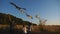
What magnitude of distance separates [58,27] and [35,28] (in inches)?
88.1

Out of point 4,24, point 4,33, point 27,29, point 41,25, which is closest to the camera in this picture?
point 27,29

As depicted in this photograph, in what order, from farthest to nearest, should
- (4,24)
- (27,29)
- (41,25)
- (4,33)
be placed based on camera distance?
(4,24) → (41,25) → (4,33) → (27,29)

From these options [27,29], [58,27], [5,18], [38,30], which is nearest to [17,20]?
[5,18]

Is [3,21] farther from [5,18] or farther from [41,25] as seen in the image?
[41,25]

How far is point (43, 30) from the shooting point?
1769 cm

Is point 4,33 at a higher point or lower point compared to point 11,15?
lower

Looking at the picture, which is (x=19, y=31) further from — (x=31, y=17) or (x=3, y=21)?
(x=3, y=21)

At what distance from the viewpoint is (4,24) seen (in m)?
18.9

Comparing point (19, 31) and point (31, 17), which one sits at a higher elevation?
point (31, 17)

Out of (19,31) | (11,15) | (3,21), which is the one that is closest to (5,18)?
(3,21)

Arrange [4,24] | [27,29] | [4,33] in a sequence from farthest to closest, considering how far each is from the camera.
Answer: [4,24] < [4,33] < [27,29]

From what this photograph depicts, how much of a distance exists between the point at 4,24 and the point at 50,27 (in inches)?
181

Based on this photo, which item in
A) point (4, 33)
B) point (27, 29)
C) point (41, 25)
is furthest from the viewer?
point (41, 25)

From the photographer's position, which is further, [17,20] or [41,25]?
[17,20]
